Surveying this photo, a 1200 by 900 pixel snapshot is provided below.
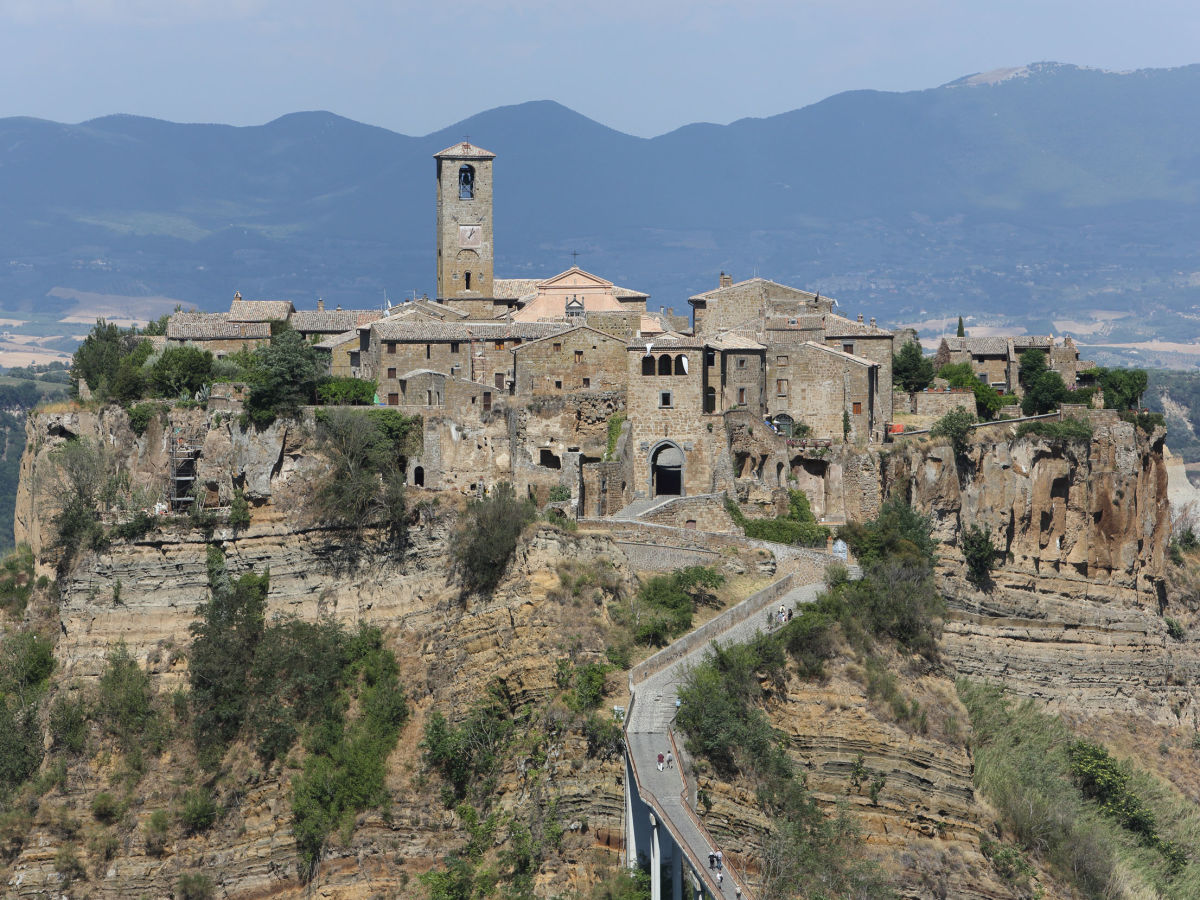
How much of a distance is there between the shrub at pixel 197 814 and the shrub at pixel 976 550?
2822 cm

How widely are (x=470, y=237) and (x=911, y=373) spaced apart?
1941 centimetres

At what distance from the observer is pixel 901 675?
44.8m

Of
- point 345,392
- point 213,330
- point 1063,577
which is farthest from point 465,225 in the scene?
point 1063,577

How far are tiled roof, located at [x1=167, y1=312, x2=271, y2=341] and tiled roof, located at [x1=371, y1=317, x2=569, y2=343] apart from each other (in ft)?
20.4

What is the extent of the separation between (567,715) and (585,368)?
16.2 metres

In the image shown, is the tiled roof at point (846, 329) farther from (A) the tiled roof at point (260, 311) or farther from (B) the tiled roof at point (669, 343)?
(A) the tiled roof at point (260, 311)

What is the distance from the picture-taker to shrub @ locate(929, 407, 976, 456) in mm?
59094

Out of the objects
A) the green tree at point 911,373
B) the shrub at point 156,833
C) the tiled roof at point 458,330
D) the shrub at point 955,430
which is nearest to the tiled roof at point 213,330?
the tiled roof at point 458,330

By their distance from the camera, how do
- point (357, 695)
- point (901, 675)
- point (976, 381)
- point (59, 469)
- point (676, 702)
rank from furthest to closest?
point (976, 381), point (59, 469), point (357, 695), point (901, 675), point (676, 702)

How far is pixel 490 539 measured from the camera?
47875 mm

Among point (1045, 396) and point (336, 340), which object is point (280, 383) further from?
point (1045, 396)

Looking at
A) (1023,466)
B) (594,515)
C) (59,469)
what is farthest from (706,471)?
(59,469)

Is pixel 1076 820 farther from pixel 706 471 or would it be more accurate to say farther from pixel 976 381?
pixel 976 381

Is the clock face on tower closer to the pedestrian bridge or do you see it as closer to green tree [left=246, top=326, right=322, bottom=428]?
green tree [left=246, top=326, right=322, bottom=428]
